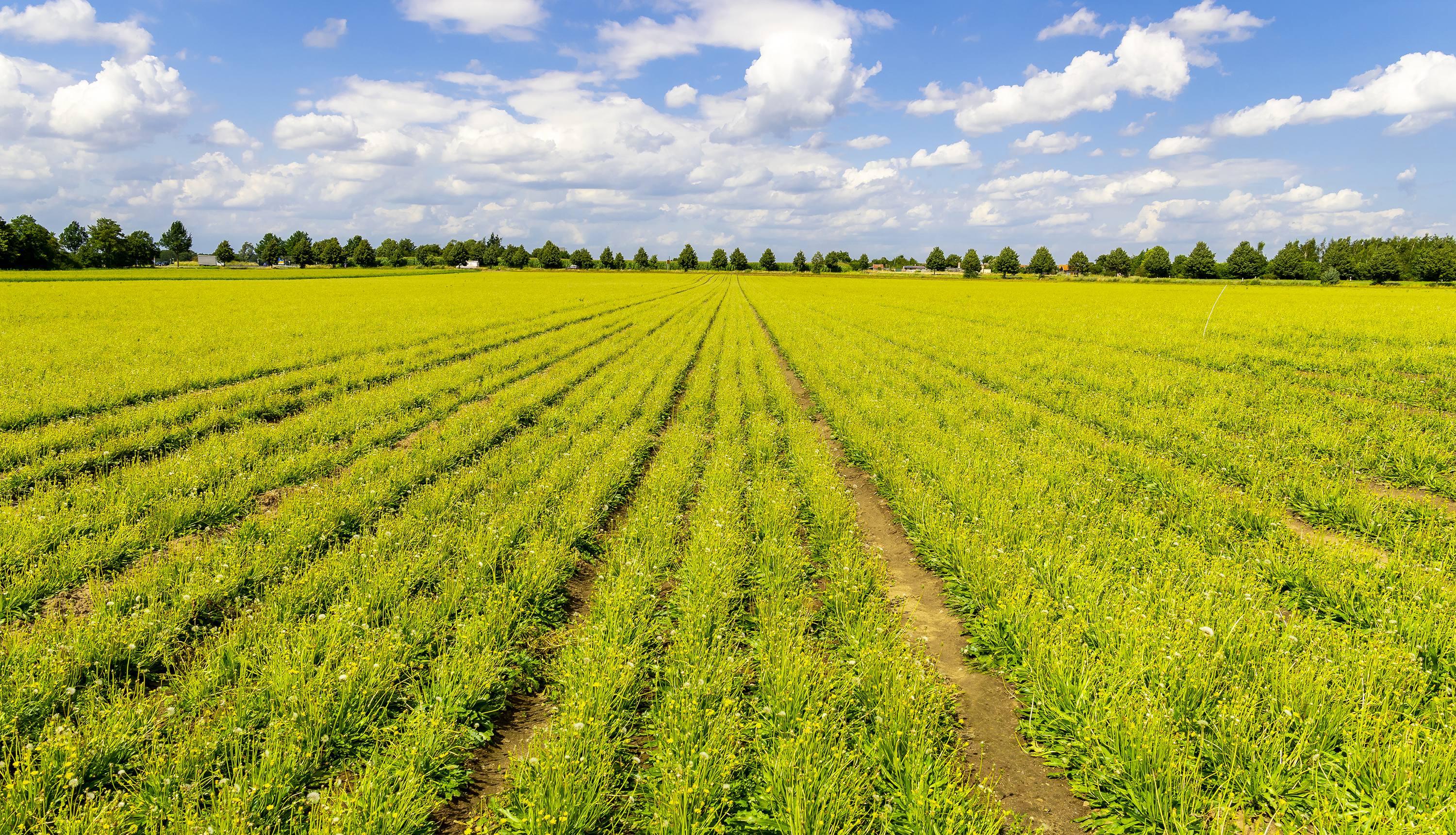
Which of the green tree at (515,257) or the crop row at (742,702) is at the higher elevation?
the green tree at (515,257)

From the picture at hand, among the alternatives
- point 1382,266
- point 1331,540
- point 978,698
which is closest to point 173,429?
A: point 978,698

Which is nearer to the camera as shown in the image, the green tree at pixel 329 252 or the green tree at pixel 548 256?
the green tree at pixel 329 252

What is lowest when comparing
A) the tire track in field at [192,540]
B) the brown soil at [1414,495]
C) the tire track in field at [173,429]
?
the tire track in field at [192,540]

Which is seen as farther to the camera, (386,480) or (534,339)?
(534,339)

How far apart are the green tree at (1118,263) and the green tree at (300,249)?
687 ft

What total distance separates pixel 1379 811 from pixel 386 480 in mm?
9888

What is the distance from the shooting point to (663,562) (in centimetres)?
638

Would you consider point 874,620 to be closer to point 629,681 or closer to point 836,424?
point 629,681

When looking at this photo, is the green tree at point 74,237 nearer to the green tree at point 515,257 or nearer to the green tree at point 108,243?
the green tree at point 108,243

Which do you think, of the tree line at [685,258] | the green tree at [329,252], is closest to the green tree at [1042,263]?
the tree line at [685,258]

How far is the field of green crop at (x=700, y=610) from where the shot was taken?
3.47 meters

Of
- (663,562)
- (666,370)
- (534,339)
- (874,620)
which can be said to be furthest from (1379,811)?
(534,339)

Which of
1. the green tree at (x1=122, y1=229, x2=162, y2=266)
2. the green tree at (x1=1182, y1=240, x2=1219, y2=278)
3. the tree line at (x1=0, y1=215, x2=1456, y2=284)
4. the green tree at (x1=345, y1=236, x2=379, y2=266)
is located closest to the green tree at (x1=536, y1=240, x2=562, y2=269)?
the tree line at (x1=0, y1=215, x2=1456, y2=284)

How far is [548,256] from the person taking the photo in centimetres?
18175
